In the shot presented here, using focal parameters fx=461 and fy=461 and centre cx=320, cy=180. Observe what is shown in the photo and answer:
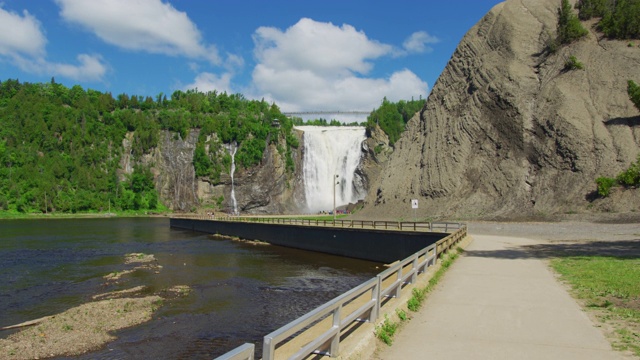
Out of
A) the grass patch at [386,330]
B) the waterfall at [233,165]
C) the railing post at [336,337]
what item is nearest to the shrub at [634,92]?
the grass patch at [386,330]

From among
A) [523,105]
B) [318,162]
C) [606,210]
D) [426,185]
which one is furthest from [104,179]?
[606,210]

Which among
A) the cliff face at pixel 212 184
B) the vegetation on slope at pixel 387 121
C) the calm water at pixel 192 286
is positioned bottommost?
the calm water at pixel 192 286

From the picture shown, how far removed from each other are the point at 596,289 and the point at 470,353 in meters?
8.24

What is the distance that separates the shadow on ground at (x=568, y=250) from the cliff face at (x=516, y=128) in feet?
63.3

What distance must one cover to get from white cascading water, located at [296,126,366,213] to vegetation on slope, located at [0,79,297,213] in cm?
1228

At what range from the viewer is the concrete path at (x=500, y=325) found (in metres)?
8.26

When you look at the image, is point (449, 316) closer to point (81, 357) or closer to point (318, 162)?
point (81, 357)

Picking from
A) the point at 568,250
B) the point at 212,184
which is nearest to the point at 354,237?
the point at 568,250

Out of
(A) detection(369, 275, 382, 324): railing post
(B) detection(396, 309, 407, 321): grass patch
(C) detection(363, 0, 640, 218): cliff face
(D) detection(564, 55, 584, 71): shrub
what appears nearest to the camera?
(A) detection(369, 275, 382, 324): railing post

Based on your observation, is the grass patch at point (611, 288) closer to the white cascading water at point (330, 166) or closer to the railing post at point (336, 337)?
the railing post at point (336, 337)

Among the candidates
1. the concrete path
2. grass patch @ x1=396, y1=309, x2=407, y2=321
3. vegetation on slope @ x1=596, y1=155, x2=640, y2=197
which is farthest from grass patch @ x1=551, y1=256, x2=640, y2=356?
vegetation on slope @ x1=596, y1=155, x2=640, y2=197

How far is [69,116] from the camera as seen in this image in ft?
506

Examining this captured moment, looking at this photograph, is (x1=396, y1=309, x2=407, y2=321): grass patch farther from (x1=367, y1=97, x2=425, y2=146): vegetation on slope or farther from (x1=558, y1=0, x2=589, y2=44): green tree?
(x1=367, y1=97, x2=425, y2=146): vegetation on slope

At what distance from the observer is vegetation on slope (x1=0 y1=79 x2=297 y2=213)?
128250mm
